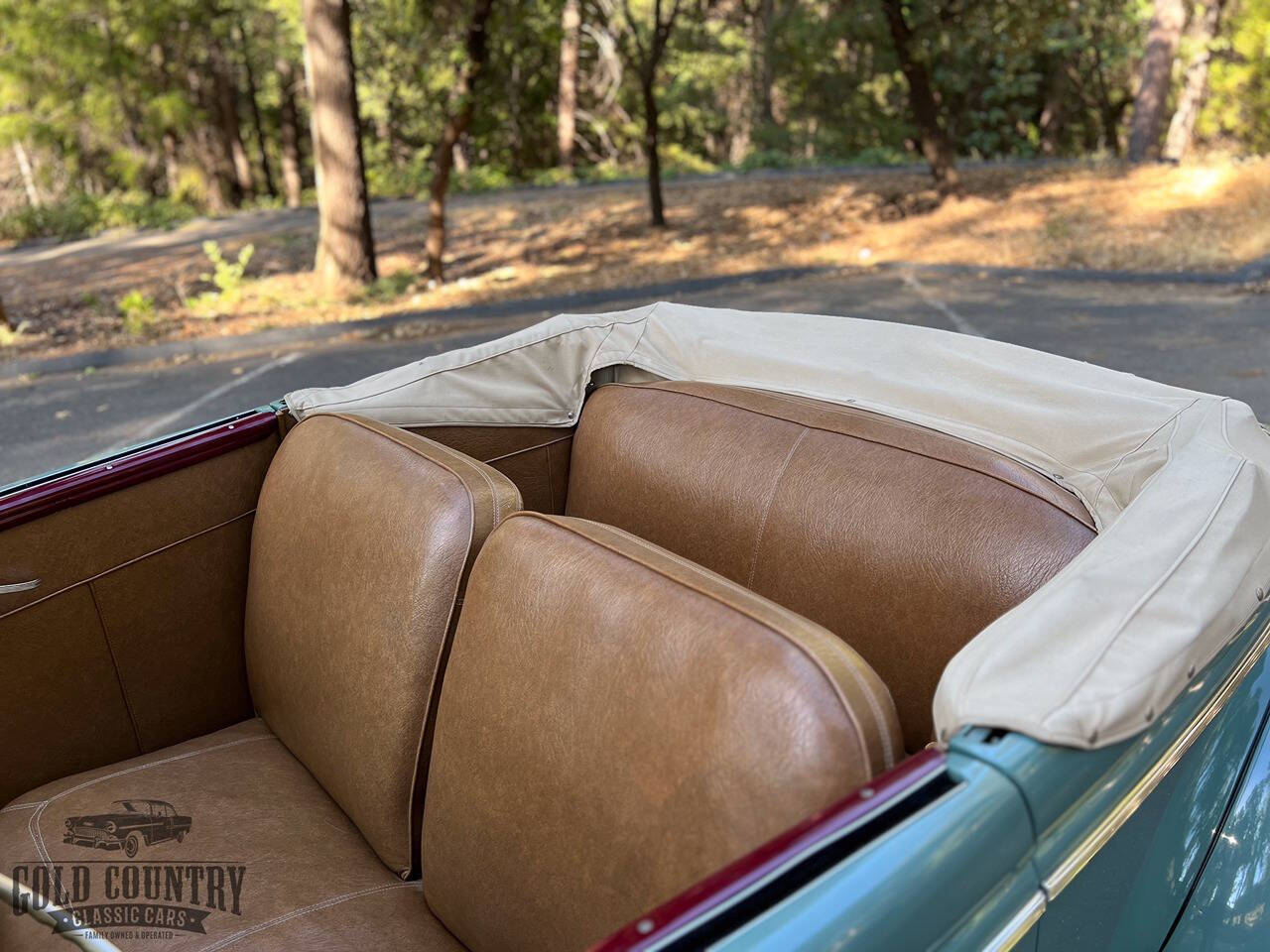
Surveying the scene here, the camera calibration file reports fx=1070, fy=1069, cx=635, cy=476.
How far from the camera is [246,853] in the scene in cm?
182

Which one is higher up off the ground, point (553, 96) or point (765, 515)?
point (553, 96)

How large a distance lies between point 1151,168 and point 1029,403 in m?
12.7

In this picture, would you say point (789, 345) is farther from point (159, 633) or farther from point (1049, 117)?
point (1049, 117)

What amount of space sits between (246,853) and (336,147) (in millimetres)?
9036

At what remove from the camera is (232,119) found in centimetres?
2373

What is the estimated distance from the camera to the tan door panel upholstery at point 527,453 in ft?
7.98

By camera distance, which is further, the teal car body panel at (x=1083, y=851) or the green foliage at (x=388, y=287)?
the green foliage at (x=388, y=287)

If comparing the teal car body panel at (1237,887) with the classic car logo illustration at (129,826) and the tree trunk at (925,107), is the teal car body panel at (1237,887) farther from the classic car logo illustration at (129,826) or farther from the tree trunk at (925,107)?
the tree trunk at (925,107)

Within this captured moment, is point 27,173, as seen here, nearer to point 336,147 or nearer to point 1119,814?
point 336,147

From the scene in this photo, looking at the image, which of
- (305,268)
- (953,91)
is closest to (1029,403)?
(305,268)

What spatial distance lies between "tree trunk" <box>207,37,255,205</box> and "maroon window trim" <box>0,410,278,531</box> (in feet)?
73.7

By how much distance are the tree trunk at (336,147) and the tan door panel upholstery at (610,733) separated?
356 inches

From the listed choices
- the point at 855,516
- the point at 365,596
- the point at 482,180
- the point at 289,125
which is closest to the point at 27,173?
the point at 289,125

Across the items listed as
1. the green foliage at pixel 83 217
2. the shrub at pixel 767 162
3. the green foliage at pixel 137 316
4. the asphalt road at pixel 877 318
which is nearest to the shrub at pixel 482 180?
the shrub at pixel 767 162
